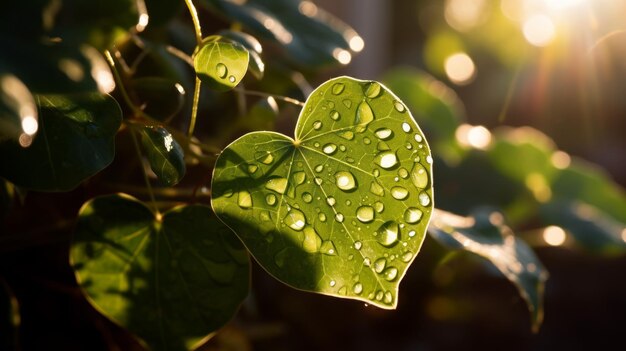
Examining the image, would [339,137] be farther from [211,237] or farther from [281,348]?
[281,348]

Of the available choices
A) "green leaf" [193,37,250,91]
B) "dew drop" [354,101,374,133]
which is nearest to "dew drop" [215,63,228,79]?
"green leaf" [193,37,250,91]

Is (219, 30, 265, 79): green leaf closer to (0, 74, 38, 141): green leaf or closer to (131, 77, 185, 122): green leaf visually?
(131, 77, 185, 122): green leaf

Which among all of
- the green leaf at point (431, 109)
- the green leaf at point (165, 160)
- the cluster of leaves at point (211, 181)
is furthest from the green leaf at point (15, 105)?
the green leaf at point (431, 109)

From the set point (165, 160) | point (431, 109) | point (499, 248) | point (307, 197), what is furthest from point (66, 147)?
point (431, 109)

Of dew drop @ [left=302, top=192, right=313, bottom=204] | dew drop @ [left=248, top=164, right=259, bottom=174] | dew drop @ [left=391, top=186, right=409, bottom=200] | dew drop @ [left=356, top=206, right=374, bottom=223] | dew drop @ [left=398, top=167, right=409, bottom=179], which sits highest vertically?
dew drop @ [left=398, top=167, right=409, bottom=179]

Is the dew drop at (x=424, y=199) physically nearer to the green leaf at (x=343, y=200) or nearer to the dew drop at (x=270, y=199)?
the green leaf at (x=343, y=200)

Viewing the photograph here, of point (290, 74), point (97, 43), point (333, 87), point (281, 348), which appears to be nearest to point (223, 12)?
point (290, 74)
